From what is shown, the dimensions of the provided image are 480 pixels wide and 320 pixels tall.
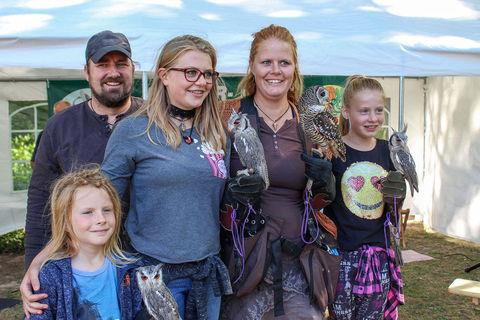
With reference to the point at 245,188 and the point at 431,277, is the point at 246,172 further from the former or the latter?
the point at 431,277

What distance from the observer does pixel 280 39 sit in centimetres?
204

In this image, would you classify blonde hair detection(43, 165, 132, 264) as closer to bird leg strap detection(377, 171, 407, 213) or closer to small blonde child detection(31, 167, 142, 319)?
small blonde child detection(31, 167, 142, 319)

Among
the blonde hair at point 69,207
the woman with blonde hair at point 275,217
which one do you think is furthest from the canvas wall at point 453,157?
the blonde hair at point 69,207

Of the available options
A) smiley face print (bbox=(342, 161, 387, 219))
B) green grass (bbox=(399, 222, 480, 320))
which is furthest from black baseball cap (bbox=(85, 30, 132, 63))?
green grass (bbox=(399, 222, 480, 320))

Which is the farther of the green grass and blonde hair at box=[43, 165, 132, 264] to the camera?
the green grass

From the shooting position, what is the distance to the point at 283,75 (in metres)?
2.03

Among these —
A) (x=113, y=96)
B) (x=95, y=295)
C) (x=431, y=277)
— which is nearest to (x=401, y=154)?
(x=113, y=96)

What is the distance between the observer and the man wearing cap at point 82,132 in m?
2.05

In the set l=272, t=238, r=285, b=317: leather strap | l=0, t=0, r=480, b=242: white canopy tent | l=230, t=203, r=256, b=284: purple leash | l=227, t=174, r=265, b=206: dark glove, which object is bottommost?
l=272, t=238, r=285, b=317: leather strap

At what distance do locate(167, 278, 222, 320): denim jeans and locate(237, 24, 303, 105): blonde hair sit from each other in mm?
1074

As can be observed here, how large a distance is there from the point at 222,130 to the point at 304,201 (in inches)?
22.0

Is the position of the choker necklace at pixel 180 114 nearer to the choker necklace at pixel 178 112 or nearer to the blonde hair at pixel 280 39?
the choker necklace at pixel 178 112

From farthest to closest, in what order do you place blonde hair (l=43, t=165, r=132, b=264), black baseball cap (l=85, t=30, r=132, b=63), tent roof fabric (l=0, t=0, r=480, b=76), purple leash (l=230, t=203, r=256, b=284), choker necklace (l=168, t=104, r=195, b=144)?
1. tent roof fabric (l=0, t=0, r=480, b=76)
2. black baseball cap (l=85, t=30, r=132, b=63)
3. purple leash (l=230, t=203, r=256, b=284)
4. choker necklace (l=168, t=104, r=195, b=144)
5. blonde hair (l=43, t=165, r=132, b=264)

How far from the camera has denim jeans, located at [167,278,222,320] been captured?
1743 mm
